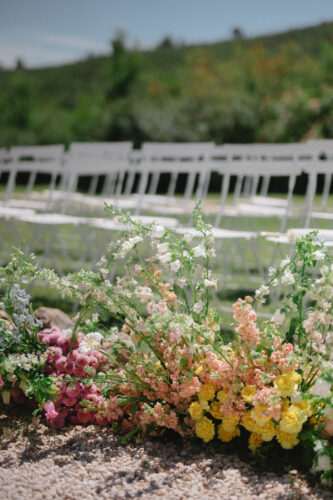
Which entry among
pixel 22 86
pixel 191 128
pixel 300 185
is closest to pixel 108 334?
pixel 300 185

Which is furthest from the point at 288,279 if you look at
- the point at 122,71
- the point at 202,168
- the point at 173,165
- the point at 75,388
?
the point at 122,71

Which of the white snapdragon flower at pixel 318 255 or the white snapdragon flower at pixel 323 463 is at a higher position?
the white snapdragon flower at pixel 318 255

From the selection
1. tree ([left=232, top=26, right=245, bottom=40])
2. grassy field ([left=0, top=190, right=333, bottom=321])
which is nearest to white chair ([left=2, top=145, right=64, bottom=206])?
Answer: grassy field ([left=0, top=190, right=333, bottom=321])

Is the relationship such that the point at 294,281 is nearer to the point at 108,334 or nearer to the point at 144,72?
the point at 108,334

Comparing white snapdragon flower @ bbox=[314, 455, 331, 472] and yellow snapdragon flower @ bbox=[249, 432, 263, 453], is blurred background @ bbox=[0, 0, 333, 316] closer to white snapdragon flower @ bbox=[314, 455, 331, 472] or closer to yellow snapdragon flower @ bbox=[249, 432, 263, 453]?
yellow snapdragon flower @ bbox=[249, 432, 263, 453]

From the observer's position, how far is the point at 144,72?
20.7 meters

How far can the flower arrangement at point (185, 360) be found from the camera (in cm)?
281

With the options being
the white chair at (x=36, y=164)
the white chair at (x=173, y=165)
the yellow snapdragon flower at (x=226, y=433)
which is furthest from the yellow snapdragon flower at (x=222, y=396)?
the white chair at (x=36, y=164)

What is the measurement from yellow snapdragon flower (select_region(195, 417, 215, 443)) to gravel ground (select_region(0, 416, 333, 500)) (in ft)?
0.22

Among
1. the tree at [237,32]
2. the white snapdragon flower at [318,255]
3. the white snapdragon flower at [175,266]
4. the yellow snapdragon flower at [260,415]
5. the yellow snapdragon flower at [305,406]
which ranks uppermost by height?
the tree at [237,32]

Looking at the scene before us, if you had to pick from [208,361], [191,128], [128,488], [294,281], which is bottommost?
[128,488]

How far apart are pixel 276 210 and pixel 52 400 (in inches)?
142

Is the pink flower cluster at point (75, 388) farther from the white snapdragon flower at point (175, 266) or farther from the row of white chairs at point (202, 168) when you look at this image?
the row of white chairs at point (202, 168)

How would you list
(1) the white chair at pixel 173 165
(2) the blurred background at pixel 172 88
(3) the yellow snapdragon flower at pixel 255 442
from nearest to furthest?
(3) the yellow snapdragon flower at pixel 255 442
(1) the white chair at pixel 173 165
(2) the blurred background at pixel 172 88
